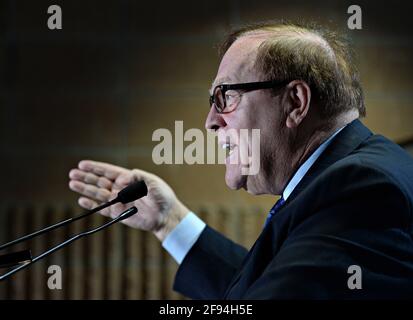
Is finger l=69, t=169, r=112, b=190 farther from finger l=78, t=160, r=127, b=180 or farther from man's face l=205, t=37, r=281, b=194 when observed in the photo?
man's face l=205, t=37, r=281, b=194

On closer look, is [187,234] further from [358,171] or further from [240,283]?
[358,171]

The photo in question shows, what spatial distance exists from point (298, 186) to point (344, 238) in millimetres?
210

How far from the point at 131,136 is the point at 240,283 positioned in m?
1.63

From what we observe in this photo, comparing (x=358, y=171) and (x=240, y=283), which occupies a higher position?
(x=358, y=171)

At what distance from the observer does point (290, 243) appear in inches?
34.3

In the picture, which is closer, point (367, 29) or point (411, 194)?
point (411, 194)

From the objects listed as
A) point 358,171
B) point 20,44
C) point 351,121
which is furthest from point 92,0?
point 358,171

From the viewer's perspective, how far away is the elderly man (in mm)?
838

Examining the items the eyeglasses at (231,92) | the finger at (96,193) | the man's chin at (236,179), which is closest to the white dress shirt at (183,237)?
the finger at (96,193)

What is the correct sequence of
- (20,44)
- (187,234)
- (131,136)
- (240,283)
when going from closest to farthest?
1. (240,283)
2. (187,234)
3. (20,44)
4. (131,136)

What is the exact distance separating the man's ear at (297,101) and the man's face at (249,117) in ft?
0.08

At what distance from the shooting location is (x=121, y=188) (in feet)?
4.64

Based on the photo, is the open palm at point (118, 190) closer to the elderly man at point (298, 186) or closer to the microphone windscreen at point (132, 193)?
the elderly man at point (298, 186)
